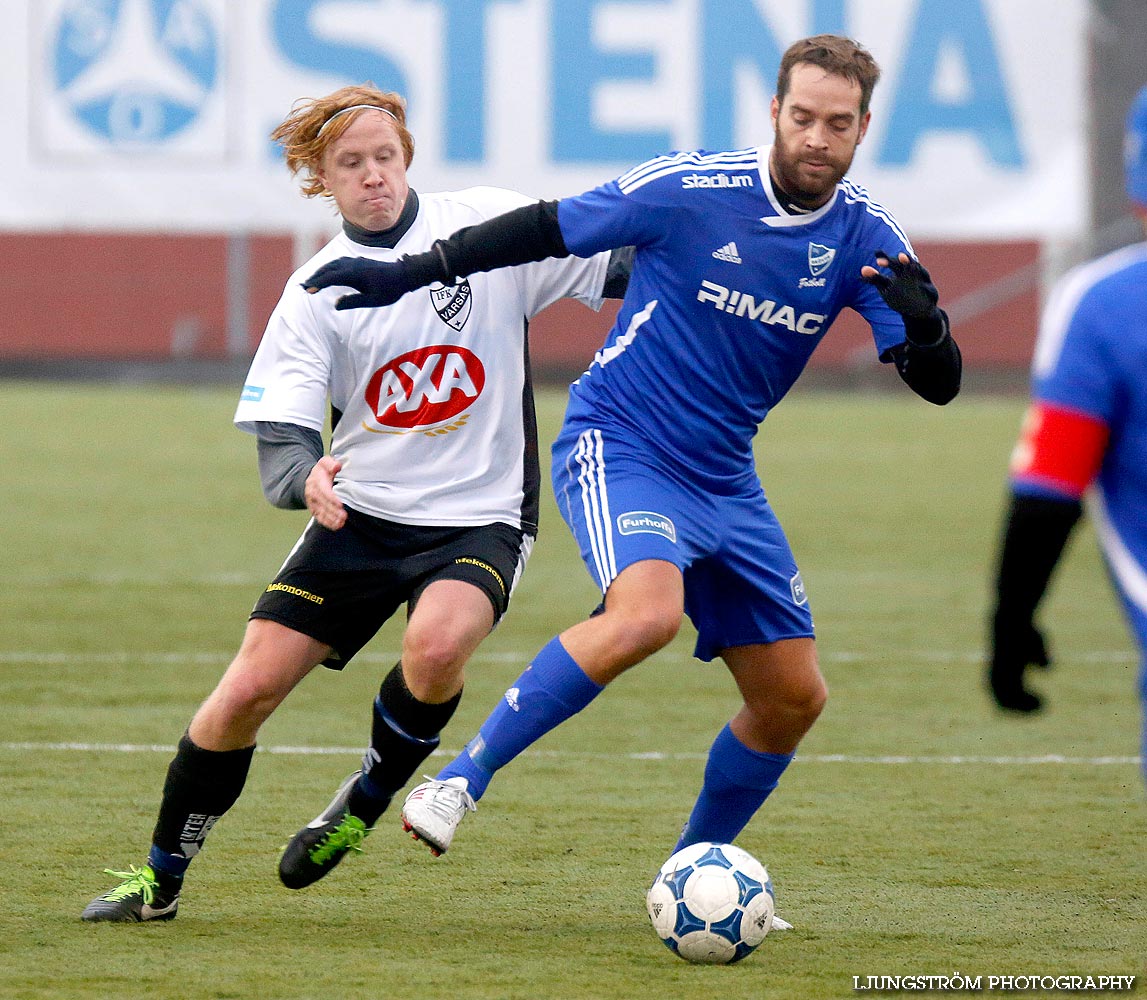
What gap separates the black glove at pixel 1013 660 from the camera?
3244 mm

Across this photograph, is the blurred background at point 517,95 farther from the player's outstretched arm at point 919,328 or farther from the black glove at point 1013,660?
the black glove at point 1013,660

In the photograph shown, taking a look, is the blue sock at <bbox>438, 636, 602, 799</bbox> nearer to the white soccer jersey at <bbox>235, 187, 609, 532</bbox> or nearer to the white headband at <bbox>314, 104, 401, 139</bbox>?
the white soccer jersey at <bbox>235, 187, 609, 532</bbox>

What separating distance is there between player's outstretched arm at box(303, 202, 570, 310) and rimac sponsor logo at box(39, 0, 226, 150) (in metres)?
16.2

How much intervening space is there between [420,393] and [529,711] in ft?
3.10

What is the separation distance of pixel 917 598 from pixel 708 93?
10868 millimetres

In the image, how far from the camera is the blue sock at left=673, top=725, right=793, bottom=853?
470 centimetres

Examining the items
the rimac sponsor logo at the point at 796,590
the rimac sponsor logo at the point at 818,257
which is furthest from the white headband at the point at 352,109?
the rimac sponsor logo at the point at 796,590

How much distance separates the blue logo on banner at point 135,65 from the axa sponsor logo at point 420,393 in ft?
52.4

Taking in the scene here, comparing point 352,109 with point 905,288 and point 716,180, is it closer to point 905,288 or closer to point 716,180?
point 716,180

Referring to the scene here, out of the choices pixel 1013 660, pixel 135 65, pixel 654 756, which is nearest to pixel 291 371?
pixel 1013 660

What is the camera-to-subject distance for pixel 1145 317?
10.2 ft

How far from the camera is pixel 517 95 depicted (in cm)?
2042

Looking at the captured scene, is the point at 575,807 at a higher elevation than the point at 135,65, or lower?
higher

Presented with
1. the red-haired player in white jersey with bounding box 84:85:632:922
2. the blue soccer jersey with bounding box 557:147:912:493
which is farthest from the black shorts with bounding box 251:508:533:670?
the blue soccer jersey with bounding box 557:147:912:493
